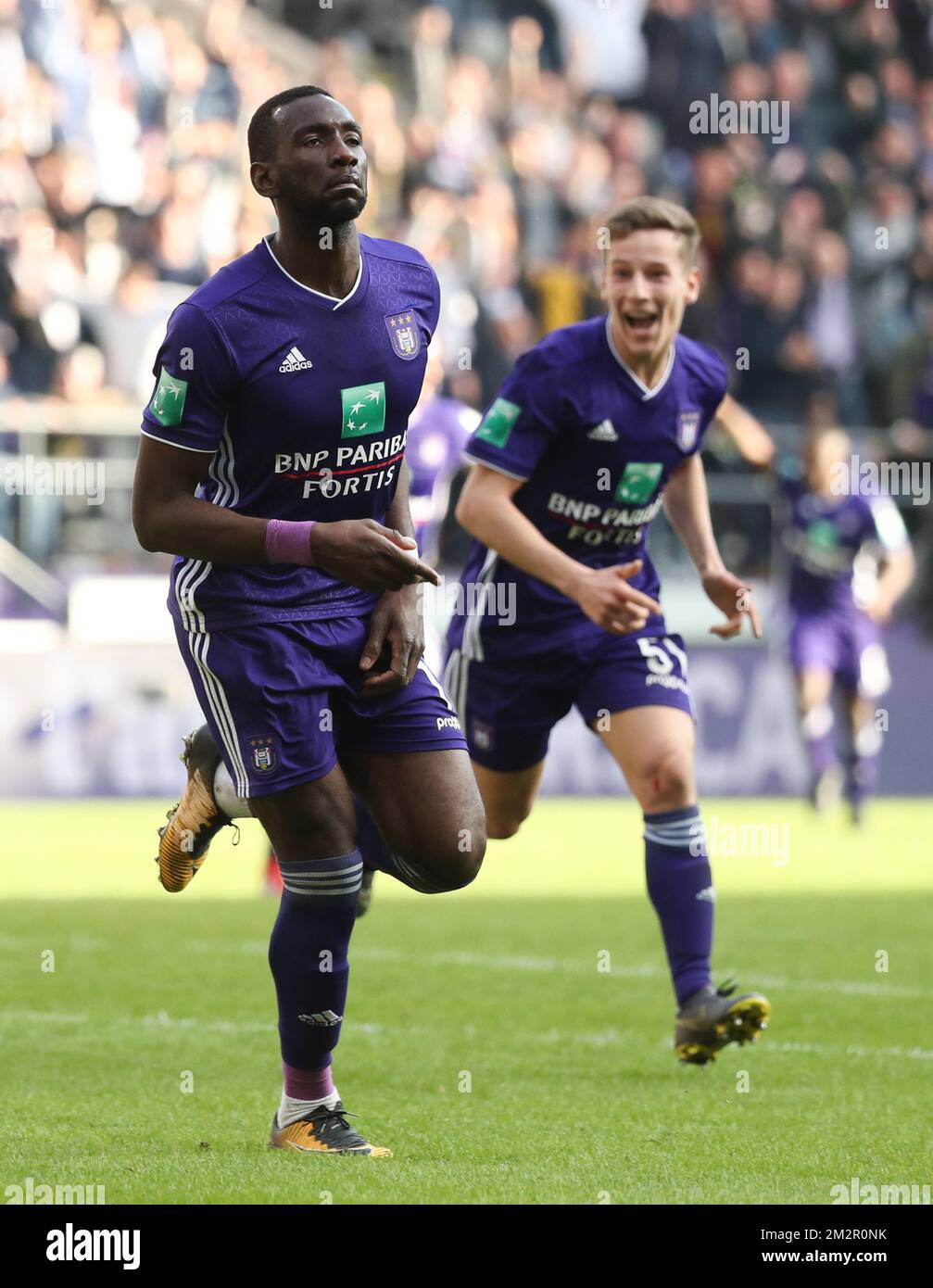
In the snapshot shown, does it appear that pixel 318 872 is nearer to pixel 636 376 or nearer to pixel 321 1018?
pixel 321 1018

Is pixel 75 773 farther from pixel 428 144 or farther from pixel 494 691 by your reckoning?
pixel 494 691

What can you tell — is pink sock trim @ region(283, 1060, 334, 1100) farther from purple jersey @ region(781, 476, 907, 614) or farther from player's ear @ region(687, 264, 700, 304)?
purple jersey @ region(781, 476, 907, 614)

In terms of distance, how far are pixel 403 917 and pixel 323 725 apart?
5776 millimetres

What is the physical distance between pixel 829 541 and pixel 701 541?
9.04 meters

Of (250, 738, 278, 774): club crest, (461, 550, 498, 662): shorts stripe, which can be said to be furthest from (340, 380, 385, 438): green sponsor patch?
(461, 550, 498, 662): shorts stripe

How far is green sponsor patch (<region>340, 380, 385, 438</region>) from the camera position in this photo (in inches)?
198

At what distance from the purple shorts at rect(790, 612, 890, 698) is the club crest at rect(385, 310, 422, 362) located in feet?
35.8

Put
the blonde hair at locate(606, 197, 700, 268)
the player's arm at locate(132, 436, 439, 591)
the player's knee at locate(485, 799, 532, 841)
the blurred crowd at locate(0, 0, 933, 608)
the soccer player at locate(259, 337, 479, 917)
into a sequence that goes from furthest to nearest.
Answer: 1. the blurred crowd at locate(0, 0, 933, 608)
2. the soccer player at locate(259, 337, 479, 917)
3. the player's knee at locate(485, 799, 532, 841)
4. the blonde hair at locate(606, 197, 700, 268)
5. the player's arm at locate(132, 436, 439, 591)

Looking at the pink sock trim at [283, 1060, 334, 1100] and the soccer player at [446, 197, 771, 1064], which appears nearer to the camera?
the pink sock trim at [283, 1060, 334, 1100]

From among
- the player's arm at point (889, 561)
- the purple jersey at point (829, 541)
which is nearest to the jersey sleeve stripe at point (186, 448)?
the player's arm at point (889, 561)

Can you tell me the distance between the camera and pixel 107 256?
1639 cm

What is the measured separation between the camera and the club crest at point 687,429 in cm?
709

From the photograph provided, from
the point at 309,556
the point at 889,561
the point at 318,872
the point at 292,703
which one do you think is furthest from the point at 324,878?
the point at 889,561

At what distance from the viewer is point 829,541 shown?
15992 millimetres
